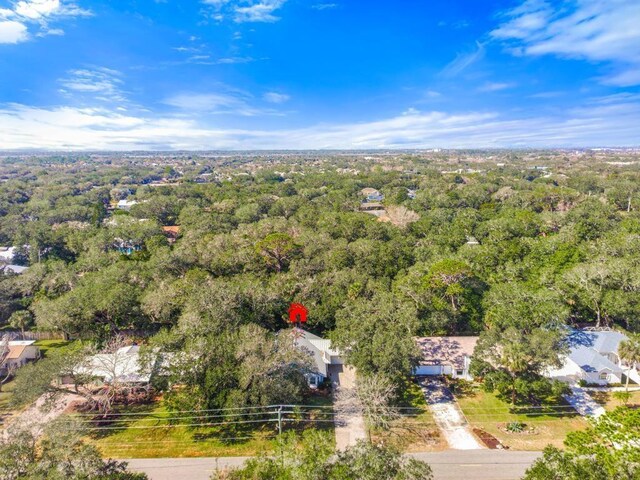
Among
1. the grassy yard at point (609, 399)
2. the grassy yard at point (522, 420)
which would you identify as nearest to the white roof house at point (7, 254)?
the grassy yard at point (522, 420)

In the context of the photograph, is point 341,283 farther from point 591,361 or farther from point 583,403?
point 591,361

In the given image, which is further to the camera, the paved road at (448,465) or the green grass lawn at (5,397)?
the green grass lawn at (5,397)

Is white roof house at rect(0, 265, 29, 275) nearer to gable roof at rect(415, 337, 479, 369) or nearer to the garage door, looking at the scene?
the garage door

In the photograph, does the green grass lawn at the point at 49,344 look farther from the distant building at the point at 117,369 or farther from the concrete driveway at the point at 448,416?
the concrete driveway at the point at 448,416

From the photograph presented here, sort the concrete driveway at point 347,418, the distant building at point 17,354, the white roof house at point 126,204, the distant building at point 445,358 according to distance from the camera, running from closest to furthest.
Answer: the concrete driveway at point 347,418 < the distant building at point 445,358 < the distant building at point 17,354 < the white roof house at point 126,204

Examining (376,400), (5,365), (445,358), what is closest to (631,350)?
(445,358)

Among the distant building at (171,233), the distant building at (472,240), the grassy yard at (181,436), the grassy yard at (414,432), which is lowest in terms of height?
the grassy yard at (181,436)

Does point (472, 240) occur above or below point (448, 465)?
above

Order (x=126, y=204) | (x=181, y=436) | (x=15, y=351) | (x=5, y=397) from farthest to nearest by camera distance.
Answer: (x=126, y=204) < (x=15, y=351) < (x=5, y=397) < (x=181, y=436)
